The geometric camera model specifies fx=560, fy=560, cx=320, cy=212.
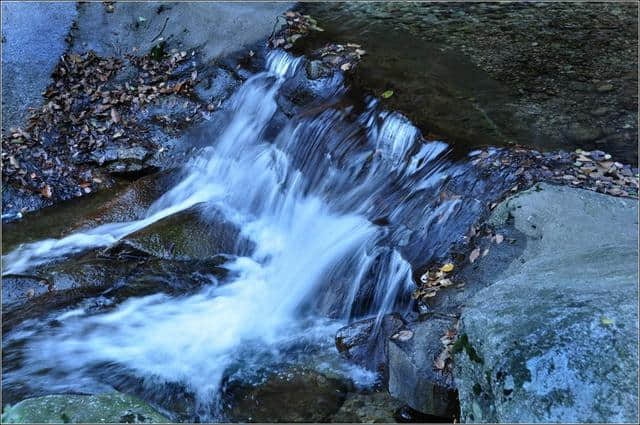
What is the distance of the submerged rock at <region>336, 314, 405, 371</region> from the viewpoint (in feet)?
16.9

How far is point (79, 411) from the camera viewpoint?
3625mm

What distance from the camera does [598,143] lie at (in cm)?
631

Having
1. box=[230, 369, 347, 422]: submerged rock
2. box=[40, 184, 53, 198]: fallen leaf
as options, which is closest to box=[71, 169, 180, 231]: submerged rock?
box=[40, 184, 53, 198]: fallen leaf

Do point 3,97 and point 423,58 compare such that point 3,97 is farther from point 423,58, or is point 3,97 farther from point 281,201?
point 423,58

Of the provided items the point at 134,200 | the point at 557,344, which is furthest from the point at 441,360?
the point at 134,200

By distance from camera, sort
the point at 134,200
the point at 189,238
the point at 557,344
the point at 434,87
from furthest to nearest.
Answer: the point at 134,200 → the point at 434,87 → the point at 189,238 → the point at 557,344

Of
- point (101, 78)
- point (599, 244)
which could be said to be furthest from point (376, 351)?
point (101, 78)

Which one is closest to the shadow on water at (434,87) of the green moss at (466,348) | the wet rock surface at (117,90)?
the wet rock surface at (117,90)

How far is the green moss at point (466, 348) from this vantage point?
340cm

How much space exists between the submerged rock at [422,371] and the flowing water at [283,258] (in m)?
0.59

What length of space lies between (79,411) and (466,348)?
252 cm

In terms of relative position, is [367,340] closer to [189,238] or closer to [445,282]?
[445,282]

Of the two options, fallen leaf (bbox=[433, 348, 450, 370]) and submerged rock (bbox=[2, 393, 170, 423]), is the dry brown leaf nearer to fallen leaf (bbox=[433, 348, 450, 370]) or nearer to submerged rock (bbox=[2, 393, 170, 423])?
fallen leaf (bbox=[433, 348, 450, 370])

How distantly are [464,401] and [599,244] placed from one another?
2138mm
